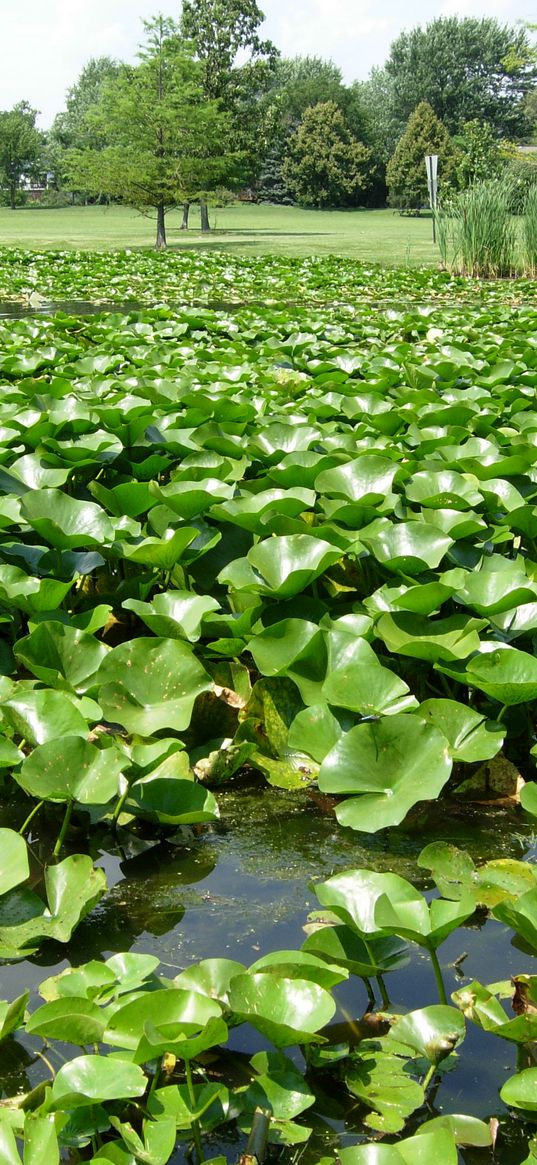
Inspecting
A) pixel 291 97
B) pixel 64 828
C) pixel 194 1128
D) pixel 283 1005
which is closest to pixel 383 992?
pixel 283 1005

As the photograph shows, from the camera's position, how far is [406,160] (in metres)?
48.2

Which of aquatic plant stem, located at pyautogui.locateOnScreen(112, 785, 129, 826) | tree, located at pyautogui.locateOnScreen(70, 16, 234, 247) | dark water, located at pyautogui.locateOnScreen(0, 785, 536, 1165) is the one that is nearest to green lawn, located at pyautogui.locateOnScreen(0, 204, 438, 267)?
tree, located at pyautogui.locateOnScreen(70, 16, 234, 247)

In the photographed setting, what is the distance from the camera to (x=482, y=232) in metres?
13.7

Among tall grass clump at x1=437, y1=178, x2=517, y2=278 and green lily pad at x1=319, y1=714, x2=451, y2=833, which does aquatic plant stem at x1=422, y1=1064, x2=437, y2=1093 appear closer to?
green lily pad at x1=319, y1=714, x2=451, y2=833

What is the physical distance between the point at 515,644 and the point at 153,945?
1126mm

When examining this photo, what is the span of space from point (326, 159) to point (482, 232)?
Answer: 131 feet

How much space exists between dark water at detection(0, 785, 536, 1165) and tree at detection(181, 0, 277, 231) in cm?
3924

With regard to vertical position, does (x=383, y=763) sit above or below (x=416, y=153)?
below

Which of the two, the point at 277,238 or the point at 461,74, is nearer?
the point at 277,238

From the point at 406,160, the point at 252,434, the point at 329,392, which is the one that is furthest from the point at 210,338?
the point at 406,160

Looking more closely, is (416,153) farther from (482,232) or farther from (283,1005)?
(283,1005)

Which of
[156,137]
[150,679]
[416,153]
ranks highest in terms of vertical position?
[416,153]

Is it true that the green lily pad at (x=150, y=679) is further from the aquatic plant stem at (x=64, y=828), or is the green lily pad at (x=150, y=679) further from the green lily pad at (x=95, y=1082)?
the green lily pad at (x=95, y=1082)

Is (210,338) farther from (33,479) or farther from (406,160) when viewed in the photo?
(406,160)
